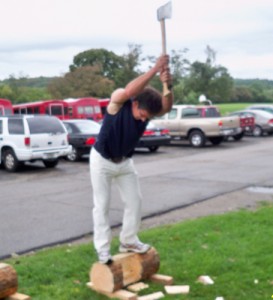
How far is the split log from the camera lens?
16.7 feet

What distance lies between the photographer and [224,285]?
17.2 ft

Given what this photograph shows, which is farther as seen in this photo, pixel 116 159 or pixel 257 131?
pixel 257 131

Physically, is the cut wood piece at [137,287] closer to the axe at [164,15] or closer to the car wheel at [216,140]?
the axe at [164,15]

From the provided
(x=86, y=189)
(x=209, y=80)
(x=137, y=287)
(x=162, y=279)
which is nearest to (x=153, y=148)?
(x=86, y=189)

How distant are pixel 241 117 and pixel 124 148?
24588mm

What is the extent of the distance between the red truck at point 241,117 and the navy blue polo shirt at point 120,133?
67.4ft

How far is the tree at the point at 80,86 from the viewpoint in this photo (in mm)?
52594

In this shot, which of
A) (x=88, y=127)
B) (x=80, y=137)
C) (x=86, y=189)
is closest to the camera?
(x=86, y=189)

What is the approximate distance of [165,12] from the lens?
473 centimetres

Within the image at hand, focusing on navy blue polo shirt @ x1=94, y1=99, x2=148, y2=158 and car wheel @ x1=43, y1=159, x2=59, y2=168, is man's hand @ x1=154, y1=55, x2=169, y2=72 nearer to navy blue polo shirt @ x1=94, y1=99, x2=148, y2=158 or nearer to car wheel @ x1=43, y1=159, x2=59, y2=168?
navy blue polo shirt @ x1=94, y1=99, x2=148, y2=158

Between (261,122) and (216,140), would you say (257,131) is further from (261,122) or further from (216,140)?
(216,140)

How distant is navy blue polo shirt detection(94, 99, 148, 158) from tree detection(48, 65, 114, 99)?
47481mm

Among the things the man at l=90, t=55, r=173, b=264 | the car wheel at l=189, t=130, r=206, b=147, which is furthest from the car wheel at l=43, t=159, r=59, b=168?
the man at l=90, t=55, r=173, b=264

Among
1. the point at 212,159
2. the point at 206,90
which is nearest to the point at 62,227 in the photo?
the point at 212,159
